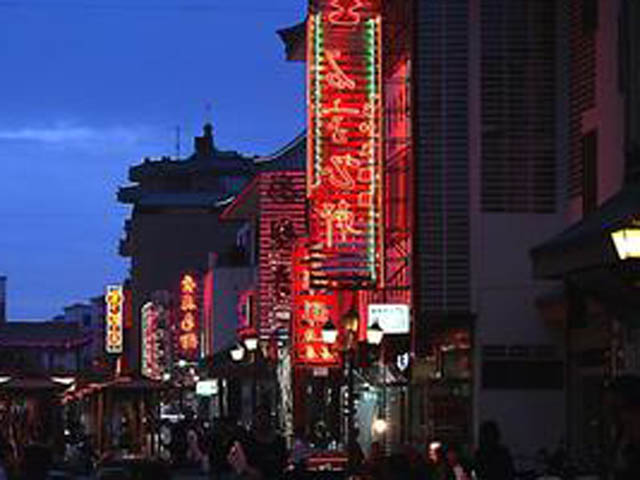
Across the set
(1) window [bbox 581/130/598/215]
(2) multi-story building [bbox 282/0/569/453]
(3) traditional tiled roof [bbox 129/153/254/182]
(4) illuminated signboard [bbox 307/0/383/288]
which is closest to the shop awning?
(1) window [bbox 581/130/598/215]

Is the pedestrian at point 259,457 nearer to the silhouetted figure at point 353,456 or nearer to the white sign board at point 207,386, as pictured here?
the silhouetted figure at point 353,456

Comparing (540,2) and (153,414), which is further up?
(540,2)

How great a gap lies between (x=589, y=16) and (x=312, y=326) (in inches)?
710

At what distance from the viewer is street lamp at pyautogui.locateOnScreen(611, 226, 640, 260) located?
688 inches

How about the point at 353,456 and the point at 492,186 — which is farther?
the point at 492,186

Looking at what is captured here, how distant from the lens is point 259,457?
2772 centimetres

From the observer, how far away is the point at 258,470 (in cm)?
2705

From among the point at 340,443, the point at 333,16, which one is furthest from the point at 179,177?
the point at 333,16

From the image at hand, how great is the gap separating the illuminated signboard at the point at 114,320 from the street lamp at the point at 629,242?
108m

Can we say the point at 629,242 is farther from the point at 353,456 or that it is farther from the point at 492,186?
the point at 492,186

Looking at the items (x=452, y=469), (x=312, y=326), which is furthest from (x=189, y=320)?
(x=452, y=469)

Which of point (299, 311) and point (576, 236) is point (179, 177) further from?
point (576, 236)

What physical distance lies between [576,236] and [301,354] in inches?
1077

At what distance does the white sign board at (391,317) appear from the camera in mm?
36344
